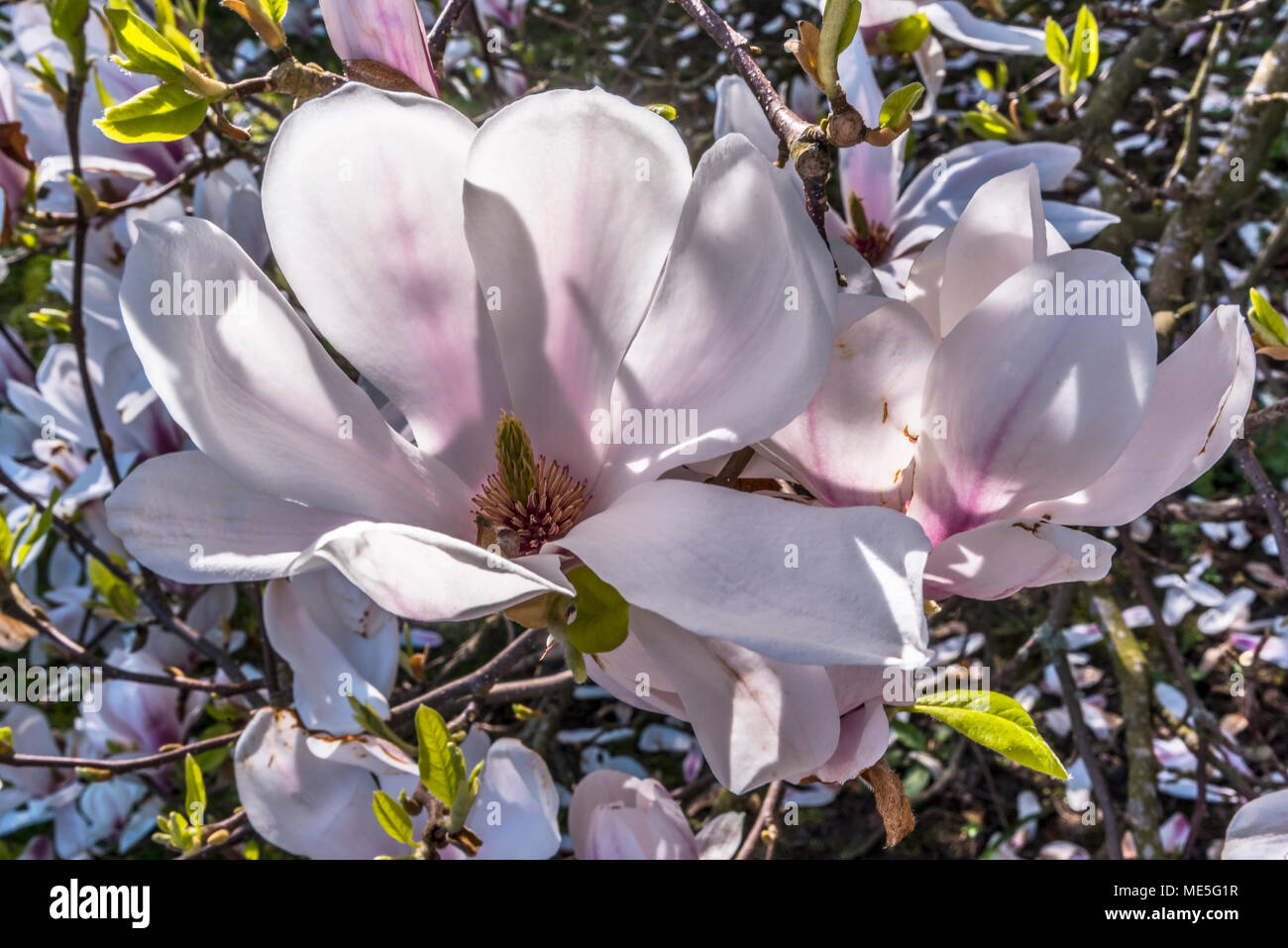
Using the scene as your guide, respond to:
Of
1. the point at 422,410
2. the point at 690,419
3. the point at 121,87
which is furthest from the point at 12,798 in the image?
the point at 690,419

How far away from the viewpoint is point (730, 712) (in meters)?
0.40

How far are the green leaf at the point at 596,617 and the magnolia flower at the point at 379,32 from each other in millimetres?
271

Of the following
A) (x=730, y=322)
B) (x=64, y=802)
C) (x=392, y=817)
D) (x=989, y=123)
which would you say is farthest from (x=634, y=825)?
(x=64, y=802)

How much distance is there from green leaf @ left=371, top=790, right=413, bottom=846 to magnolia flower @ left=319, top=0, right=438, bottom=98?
379mm

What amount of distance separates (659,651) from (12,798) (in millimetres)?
1164

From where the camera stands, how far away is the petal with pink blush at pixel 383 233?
397mm

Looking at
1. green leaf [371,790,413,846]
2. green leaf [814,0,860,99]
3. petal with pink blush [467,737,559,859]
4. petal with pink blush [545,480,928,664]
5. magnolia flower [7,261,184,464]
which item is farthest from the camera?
magnolia flower [7,261,184,464]

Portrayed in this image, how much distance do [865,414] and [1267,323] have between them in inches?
13.6

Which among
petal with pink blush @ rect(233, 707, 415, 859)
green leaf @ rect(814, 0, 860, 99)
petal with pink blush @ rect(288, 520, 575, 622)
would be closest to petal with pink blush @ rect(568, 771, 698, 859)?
petal with pink blush @ rect(233, 707, 415, 859)

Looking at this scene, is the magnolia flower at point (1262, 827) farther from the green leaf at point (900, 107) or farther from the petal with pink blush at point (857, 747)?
the green leaf at point (900, 107)

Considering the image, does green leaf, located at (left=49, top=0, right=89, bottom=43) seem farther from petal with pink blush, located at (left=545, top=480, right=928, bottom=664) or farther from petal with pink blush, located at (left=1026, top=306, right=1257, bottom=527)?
petal with pink blush, located at (left=1026, top=306, right=1257, bottom=527)

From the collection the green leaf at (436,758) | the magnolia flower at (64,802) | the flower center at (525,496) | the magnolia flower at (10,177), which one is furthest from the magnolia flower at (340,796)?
the magnolia flower at (64,802)

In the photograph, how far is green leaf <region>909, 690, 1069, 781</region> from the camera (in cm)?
42

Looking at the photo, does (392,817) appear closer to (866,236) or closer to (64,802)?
(866,236)
